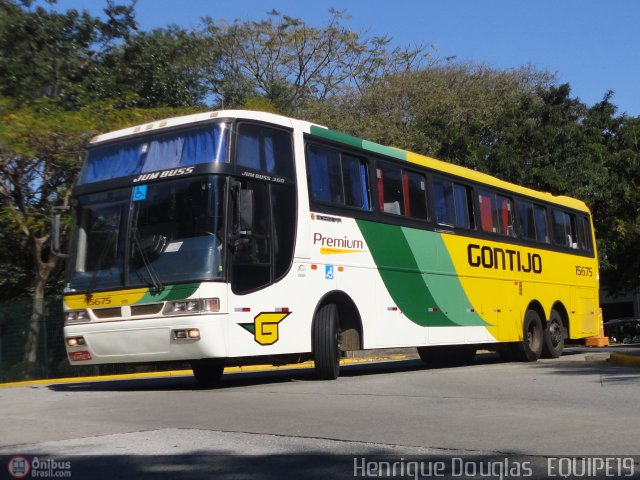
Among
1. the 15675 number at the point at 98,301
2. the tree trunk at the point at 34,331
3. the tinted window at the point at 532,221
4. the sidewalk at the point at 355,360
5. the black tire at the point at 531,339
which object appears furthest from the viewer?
the tree trunk at the point at 34,331

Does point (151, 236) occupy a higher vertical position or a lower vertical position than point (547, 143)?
lower

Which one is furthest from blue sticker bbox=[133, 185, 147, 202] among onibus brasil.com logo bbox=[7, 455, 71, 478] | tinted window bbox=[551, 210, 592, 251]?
tinted window bbox=[551, 210, 592, 251]

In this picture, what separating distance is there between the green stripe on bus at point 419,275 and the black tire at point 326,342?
4.91ft

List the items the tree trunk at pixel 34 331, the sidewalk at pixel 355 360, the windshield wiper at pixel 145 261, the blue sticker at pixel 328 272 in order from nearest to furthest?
the windshield wiper at pixel 145 261, the blue sticker at pixel 328 272, the sidewalk at pixel 355 360, the tree trunk at pixel 34 331

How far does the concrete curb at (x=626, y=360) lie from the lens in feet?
47.0

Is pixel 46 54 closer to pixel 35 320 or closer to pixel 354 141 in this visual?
pixel 35 320

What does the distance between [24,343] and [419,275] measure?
33.7 feet

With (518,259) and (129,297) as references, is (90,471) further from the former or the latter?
(518,259)

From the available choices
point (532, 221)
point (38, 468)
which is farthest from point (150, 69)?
point (38, 468)

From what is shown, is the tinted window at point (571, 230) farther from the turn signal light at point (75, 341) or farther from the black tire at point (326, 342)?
the turn signal light at point (75, 341)

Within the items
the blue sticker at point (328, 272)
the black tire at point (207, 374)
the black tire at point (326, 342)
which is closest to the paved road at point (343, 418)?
the black tire at point (326, 342)

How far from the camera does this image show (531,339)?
60.5 ft

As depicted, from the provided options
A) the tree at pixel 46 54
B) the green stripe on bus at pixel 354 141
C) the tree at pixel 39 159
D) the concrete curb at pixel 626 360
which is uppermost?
the tree at pixel 46 54

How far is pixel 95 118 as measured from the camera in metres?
20.5
